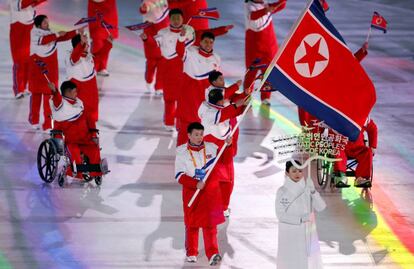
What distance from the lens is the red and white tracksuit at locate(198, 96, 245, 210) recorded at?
12.7 metres

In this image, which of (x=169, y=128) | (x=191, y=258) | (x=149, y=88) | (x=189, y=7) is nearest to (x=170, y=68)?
(x=169, y=128)

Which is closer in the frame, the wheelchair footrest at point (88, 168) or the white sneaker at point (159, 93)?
the wheelchair footrest at point (88, 168)

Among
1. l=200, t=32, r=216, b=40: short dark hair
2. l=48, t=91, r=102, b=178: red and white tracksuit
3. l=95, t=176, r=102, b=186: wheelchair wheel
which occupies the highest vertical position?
l=200, t=32, r=216, b=40: short dark hair

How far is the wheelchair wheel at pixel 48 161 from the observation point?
1390cm

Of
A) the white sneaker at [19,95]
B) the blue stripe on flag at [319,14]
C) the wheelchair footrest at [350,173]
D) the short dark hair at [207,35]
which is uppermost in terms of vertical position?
the blue stripe on flag at [319,14]

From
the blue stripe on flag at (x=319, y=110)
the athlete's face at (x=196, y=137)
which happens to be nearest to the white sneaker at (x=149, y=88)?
the athlete's face at (x=196, y=137)

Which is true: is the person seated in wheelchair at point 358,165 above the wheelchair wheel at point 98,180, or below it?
above

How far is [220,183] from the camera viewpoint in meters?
12.8

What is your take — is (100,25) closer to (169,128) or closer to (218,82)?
(169,128)

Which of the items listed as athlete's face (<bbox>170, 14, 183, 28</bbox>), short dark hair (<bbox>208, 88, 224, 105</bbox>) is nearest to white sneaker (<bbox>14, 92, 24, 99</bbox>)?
athlete's face (<bbox>170, 14, 183, 28</bbox>)

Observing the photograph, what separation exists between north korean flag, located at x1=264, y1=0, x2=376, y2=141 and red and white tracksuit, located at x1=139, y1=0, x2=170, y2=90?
7.27m

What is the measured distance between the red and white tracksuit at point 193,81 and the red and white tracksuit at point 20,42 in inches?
142

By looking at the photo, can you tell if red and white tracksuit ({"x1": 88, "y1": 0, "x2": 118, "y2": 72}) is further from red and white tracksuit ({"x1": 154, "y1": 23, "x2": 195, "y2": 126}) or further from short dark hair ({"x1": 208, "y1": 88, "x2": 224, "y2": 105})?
short dark hair ({"x1": 208, "y1": 88, "x2": 224, "y2": 105})

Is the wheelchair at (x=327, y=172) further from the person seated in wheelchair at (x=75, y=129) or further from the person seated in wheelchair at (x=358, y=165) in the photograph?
the person seated in wheelchair at (x=75, y=129)
